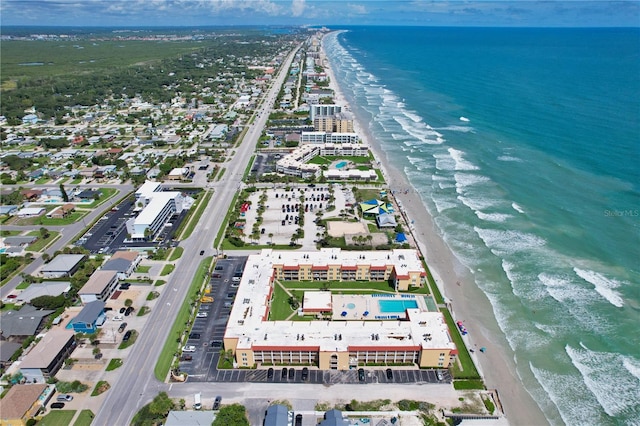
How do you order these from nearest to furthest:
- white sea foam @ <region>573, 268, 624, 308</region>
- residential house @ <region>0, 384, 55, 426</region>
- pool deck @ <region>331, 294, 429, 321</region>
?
residential house @ <region>0, 384, 55, 426</region> → pool deck @ <region>331, 294, 429, 321</region> → white sea foam @ <region>573, 268, 624, 308</region>

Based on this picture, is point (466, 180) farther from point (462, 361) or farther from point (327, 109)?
point (327, 109)

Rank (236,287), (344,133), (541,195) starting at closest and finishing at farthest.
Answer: (236,287)
(541,195)
(344,133)

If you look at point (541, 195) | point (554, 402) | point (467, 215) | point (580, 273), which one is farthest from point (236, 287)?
point (541, 195)

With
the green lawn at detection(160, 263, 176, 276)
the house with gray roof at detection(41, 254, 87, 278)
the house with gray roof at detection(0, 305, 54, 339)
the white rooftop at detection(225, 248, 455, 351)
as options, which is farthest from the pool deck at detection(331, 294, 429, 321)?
the house with gray roof at detection(41, 254, 87, 278)

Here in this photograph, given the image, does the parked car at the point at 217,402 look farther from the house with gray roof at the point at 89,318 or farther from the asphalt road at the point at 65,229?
the asphalt road at the point at 65,229

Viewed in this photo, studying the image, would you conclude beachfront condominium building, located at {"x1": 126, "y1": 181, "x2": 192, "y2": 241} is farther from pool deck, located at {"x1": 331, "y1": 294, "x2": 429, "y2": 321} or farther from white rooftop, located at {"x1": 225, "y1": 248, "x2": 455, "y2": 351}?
pool deck, located at {"x1": 331, "y1": 294, "x2": 429, "y2": 321}

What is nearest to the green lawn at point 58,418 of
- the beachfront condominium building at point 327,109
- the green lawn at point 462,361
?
the green lawn at point 462,361

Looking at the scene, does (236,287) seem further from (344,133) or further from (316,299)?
(344,133)
